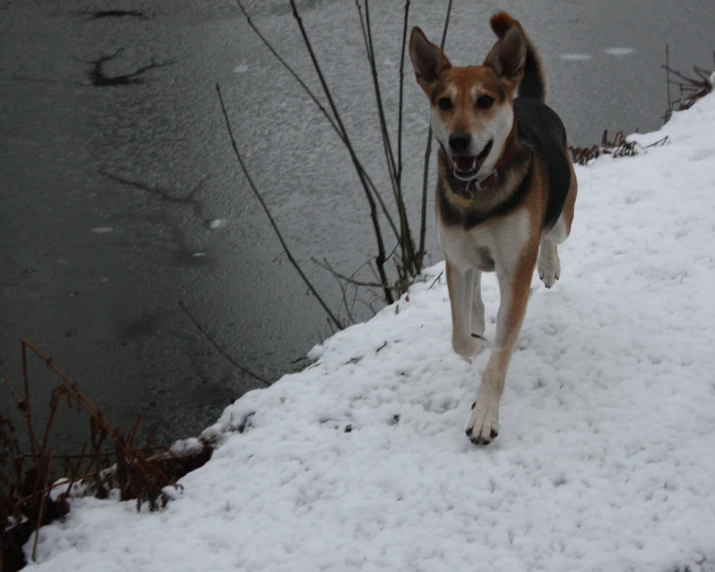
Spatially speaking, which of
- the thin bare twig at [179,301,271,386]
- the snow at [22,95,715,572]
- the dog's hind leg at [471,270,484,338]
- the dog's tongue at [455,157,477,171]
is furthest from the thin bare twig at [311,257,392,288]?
the dog's tongue at [455,157,477,171]

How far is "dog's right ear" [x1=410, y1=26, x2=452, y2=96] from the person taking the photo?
3.27 meters

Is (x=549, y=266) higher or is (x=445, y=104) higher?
(x=445, y=104)

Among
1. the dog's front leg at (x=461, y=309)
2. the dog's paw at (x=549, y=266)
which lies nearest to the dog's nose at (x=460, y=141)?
the dog's front leg at (x=461, y=309)

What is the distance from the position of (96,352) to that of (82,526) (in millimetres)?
1587

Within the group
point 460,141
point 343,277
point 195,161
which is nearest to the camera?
point 460,141

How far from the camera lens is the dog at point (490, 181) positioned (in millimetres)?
3107

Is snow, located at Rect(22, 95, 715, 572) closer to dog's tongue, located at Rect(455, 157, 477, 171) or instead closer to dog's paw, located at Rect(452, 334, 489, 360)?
dog's paw, located at Rect(452, 334, 489, 360)

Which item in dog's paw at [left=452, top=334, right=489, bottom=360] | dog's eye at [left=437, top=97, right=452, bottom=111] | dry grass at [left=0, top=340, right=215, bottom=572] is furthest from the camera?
dog's paw at [left=452, top=334, right=489, bottom=360]

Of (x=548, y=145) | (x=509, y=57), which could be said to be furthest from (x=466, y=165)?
(x=548, y=145)

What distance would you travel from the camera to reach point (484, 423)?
10.4 feet

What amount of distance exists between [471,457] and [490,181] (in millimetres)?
1100

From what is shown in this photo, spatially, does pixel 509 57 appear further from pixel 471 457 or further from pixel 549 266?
pixel 471 457

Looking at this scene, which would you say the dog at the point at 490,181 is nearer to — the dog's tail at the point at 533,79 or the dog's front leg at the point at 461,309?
the dog's front leg at the point at 461,309

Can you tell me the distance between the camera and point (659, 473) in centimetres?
291
